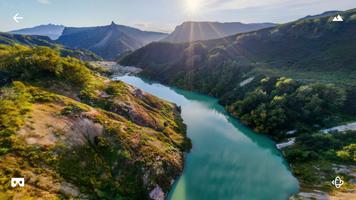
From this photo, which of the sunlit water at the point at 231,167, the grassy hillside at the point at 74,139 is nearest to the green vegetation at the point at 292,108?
the sunlit water at the point at 231,167

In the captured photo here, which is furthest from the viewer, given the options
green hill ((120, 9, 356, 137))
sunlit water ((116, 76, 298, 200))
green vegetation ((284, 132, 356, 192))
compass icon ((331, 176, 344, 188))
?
green hill ((120, 9, 356, 137))

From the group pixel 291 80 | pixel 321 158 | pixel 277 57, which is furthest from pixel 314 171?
pixel 277 57

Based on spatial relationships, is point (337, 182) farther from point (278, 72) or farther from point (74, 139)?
point (278, 72)

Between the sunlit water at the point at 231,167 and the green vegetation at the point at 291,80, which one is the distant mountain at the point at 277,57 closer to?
the green vegetation at the point at 291,80

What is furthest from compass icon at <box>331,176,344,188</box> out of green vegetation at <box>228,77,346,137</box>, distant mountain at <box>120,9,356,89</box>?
distant mountain at <box>120,9,356,89</box>

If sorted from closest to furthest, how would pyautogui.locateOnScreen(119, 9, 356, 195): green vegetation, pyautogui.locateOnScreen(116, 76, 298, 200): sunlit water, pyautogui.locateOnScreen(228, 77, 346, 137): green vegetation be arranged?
1. pyautogui.locateOnScreen(116, 76, 298, 200): sunlit water
2. pyautogui.locateOnScreen(119, 9, 356, 195): green vegetation
3. pyautogui.locateOnScreen(228, 77, 346, 137): green vegetation

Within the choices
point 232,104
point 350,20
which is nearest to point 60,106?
point 232,104

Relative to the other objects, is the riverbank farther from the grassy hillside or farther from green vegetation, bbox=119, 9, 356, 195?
the grassy hillside
